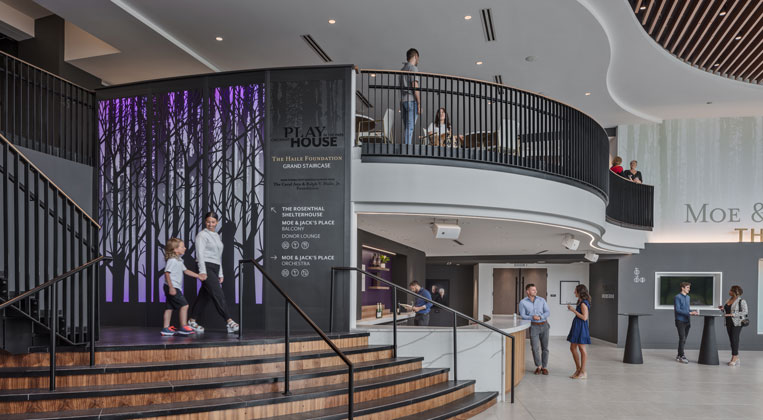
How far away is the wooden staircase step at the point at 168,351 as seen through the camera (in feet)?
17.5

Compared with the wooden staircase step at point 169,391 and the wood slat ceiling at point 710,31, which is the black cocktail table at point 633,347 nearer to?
the wood slat ceiling at point 710,31

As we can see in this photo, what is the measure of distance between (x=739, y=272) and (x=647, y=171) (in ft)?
11.3

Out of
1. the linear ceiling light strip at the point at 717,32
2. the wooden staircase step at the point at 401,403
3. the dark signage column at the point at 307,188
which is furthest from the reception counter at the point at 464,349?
the linear ceiling light strip at the point at 717,32

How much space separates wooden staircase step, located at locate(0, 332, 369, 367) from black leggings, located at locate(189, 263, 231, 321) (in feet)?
1.75

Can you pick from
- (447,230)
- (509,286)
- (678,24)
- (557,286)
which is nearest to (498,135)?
(447,230)

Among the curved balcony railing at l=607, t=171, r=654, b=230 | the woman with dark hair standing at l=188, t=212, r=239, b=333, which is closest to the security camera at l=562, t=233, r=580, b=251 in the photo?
the curved balcony railing at l=607, t=171, r=654, b=230

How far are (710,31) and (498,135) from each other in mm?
5831

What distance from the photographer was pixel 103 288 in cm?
837

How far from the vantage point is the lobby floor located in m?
7.27

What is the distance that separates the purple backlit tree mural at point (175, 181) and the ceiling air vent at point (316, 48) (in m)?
3.05

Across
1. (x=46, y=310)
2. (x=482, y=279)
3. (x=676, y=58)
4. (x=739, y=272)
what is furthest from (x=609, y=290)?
(x=46, y=310)

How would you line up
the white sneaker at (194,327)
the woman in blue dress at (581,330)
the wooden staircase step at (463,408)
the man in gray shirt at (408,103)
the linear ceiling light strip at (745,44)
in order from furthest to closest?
the linear ceiling light strip at (745,44), the woman in blue dress at (581,330), the man in gray shirt at (408,103), the white sneaker at (194,327), the wooden staircase step at (463,408)

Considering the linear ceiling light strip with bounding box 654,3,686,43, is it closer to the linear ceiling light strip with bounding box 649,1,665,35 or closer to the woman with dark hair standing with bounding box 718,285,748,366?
the linear ceiling light strip with bounding box 649,1,665,35

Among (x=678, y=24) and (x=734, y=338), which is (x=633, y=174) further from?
(x=734, y=338)
